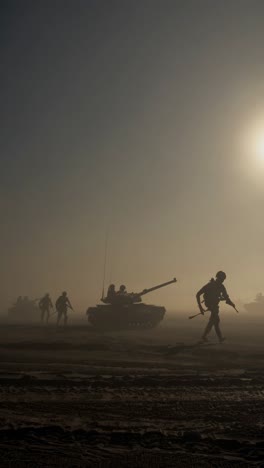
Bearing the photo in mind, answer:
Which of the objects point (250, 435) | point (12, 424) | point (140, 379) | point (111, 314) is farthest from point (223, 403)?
point (111, 314)

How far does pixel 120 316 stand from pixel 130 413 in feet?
55.6

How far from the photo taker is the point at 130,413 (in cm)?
320

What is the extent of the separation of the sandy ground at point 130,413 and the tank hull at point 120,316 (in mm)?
13462

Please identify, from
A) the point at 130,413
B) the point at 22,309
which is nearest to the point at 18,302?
the point at 22,309

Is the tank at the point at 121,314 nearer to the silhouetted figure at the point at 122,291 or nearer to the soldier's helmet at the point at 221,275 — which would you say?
the silhouetted figure at the point at 122,291

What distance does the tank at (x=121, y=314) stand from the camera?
1972 cm

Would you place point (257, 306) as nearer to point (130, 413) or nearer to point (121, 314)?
point (121, 314)

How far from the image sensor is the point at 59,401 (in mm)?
3562

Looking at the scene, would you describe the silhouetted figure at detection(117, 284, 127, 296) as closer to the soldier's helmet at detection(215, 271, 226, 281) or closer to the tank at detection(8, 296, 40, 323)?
the soldier's helmet at detection(215, 271, 226, 281)

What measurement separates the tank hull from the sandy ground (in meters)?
13.5

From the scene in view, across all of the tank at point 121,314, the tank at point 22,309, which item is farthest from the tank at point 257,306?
the tank at point 121,314

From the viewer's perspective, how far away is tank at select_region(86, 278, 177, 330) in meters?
19.7

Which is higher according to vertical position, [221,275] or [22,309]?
[221,275]

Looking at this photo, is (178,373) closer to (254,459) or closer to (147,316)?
(254,459)
